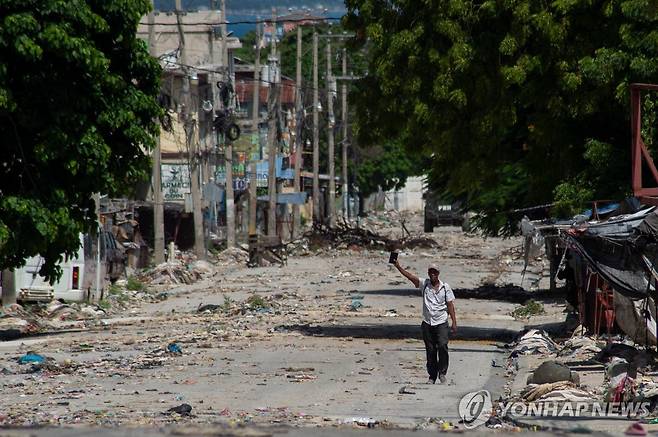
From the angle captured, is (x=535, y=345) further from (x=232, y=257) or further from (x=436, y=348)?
(x=232, y=257)

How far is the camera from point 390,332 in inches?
977

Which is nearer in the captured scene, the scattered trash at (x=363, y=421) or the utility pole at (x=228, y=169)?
the scattered trash at (x=363, y=421)

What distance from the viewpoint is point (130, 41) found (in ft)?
76.3

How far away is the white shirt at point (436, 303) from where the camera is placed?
17.0 metres

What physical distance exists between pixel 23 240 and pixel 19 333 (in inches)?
122

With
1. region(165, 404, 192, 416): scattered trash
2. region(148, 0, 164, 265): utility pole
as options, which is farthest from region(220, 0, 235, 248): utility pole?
region(165, 404, 192, 416): scattered trash

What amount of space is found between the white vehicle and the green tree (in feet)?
19.4

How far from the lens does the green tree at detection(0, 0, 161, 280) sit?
70.2 ft

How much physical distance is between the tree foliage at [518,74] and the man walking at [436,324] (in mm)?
7895

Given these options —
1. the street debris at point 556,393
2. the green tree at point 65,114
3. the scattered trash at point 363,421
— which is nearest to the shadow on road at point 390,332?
the green tree at point 65,114

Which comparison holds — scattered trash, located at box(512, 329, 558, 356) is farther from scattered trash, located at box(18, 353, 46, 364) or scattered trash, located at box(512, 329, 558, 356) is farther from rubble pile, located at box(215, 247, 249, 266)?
rubble pile, located at box(215, 247, 249, 266)

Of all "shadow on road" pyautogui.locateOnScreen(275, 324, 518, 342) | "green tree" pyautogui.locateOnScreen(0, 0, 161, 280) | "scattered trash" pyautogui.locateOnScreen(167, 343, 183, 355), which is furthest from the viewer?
"shadow on road" pyautogui.locateOnScreen(275, 324, 518, 342)

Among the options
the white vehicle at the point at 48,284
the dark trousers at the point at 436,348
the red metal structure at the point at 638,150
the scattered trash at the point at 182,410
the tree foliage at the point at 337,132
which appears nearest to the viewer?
the scattered trash at the point at 182,410

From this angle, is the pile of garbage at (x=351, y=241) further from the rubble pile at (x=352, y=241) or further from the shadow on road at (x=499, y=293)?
the shadow on road at (x=499, y=293)
